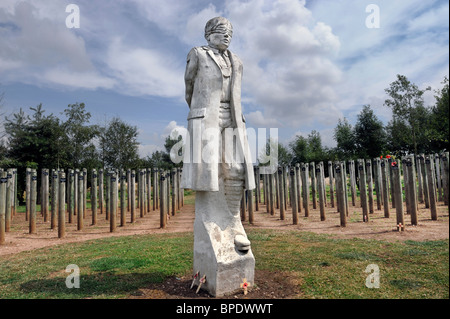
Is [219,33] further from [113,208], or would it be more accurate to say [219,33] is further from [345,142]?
[345,142]

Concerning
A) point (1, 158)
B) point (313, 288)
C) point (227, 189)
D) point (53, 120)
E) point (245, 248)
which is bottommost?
point (313, 288)

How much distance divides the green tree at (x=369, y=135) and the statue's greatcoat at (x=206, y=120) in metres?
29.4

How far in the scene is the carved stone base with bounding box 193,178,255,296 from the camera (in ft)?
14.5

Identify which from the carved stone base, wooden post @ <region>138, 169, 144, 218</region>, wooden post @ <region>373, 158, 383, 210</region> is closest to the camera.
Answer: the carved stone base

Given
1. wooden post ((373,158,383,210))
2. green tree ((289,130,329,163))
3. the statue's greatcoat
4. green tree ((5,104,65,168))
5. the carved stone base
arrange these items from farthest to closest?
1. green tree ((289,130,329,163))
2. green tree ((5,104,65,168))
3. wooden post ((373,158,383,210))
4. the statue's greatcoat
5. the carved stone base

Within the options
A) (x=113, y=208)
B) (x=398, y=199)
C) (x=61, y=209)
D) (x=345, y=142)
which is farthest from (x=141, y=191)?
(x=345, y=142)

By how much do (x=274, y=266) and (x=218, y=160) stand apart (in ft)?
8.55

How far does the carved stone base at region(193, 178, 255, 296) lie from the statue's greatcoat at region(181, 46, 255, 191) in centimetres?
30

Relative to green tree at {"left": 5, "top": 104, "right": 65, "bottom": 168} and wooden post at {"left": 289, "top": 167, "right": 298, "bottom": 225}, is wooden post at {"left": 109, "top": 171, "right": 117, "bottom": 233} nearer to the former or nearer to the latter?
wooden post at {"left": 289, "top": 167, "right": 298, "bottom": 225}

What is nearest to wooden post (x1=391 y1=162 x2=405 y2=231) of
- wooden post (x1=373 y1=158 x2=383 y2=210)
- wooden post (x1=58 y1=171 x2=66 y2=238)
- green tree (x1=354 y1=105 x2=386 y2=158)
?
wooden post (x1=373 y1=158 x2=383 y2=210)

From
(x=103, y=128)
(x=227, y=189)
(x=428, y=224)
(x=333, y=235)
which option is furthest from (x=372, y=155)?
(x=227, y=189)

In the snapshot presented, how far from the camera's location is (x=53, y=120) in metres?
27.1

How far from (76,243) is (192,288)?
6217 mm

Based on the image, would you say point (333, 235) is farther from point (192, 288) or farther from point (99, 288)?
point (99, 288)
